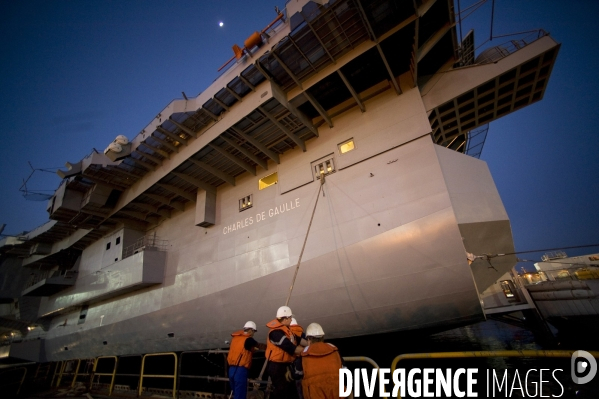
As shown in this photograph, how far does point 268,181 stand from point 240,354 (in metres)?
6.51

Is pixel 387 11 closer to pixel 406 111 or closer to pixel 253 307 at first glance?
pixel 406 111

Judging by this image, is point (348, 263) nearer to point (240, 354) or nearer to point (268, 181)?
point (240, 354)

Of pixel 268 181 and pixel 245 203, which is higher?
pixel 268 181

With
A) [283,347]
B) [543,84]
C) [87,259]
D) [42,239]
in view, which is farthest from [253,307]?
[42,239]

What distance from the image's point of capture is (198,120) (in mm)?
8703

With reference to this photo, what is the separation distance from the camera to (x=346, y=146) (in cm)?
805

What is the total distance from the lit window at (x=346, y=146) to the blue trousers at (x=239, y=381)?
6269 mm

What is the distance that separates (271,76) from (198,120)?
3.09 metres

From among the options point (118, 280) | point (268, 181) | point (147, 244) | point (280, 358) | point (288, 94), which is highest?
point (288, 94)

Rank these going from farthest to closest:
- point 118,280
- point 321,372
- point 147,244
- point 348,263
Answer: point 147,244 → point 118,280 → point 348,263 → point 321,372

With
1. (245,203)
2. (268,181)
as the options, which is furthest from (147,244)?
(268,181)

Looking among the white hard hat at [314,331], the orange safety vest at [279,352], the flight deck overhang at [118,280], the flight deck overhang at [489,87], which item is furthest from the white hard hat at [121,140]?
the flight deck overhang at [489,87]

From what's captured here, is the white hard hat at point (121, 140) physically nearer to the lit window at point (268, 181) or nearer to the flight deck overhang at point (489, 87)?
the lit window at point (268, 181)

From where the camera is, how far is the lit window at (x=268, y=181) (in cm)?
941
